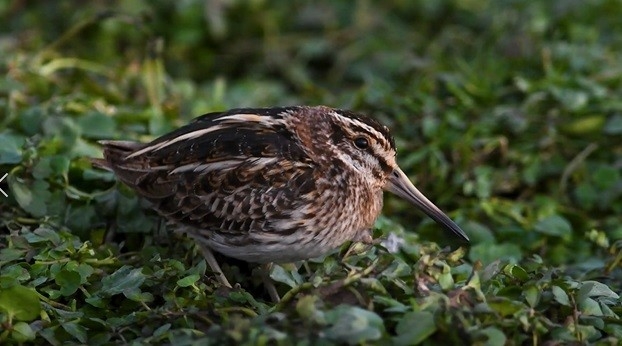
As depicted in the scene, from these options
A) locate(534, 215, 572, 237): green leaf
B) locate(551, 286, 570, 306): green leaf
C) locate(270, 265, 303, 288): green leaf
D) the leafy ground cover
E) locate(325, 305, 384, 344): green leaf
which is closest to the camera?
locate(325, 305, 384, 344): green leaf

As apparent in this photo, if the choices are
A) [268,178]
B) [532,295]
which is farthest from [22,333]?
[532,295]

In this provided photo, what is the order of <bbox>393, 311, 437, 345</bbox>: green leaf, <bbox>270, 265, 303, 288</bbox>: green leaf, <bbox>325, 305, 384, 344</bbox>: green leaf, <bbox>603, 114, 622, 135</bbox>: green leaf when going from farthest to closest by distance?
<bbox>603, 114, 622, 135</bbox>: green leaf, <bbox>270, 265, 303, 288</bbox>: green leaf, <bbox>393, 311, 437, 345</bbox>: green leaf, <bbox>325, 305, 384, 344</bbox>: green leaf

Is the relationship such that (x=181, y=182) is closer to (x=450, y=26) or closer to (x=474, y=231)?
(x=474, y=231)

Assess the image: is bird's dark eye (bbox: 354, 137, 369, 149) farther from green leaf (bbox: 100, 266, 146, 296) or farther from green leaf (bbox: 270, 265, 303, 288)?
green leaf (bbox: 100, 266, 146, 296)

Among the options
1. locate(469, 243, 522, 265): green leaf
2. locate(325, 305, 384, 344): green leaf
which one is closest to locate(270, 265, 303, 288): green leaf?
locate(325, 305, 384, 344): green leaf

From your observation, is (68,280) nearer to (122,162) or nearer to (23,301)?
(23,301)
